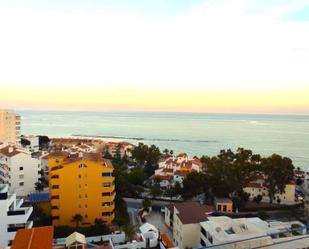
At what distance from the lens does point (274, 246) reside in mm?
12148

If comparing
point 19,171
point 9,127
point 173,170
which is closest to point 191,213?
point 19,171

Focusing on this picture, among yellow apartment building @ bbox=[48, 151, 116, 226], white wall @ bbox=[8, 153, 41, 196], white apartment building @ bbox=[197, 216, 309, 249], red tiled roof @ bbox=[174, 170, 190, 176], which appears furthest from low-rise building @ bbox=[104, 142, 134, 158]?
white apartment building @ bbox=[197, 216, 309, 249]

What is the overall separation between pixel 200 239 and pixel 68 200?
27.3 ft

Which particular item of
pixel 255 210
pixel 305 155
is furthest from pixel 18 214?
pixel 305 155

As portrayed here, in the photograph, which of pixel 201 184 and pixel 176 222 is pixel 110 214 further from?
pixel 201 184

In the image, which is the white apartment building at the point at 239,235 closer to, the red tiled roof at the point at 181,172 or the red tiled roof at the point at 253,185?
the red tiled roof at the point at 253,185

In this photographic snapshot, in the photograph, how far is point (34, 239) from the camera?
10.3 m

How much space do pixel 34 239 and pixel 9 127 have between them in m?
40.9

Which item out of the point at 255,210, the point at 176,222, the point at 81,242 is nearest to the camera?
the point at 81,242

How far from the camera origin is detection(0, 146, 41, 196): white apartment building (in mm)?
23484

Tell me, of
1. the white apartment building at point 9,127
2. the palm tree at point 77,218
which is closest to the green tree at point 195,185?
the palm tree at point 77,218

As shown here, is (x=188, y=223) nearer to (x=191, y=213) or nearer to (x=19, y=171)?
(x=191, y=213)

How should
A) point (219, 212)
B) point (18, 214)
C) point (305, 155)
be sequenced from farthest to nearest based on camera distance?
point (305, 155), point (219, 212), point (18, 214)

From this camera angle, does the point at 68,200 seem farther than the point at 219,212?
No
